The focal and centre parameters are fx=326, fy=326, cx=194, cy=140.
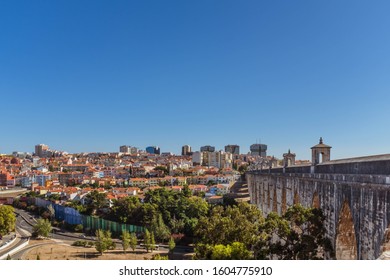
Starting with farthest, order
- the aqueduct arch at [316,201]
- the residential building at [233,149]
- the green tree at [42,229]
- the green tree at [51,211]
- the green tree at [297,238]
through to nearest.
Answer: the residential building at [233,149] → the green tree at [51,211] → the green tree at [42,229] → the aqueduct arch at [316,201] → the green tree at [297,238]

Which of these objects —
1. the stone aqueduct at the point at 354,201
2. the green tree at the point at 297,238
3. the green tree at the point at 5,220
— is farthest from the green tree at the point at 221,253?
the green tree at the point at 5,220

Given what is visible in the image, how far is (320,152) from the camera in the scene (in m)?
12.0

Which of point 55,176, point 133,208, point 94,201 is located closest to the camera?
point 133,208

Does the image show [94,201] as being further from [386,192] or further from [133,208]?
[386,192]

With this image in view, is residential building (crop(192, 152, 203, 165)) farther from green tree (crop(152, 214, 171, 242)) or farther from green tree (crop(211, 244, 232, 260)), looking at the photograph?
green tree (crop(211, 244, 232, 260))

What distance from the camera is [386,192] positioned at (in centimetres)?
552

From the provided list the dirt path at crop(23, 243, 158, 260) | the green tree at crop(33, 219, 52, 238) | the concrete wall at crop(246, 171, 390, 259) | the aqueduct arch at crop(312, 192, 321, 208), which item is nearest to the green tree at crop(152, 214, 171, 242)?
the dirt path at crop(23, 243, 158, 260)

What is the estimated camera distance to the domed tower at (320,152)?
11.7 metres

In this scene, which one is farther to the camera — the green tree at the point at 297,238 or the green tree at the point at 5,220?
the green tree at the point at 5,220

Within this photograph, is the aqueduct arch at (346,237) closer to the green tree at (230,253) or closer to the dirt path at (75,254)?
the green tree at (230,253)
